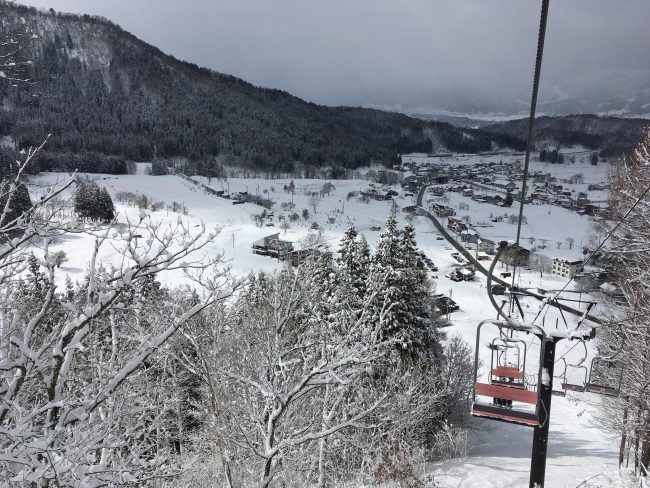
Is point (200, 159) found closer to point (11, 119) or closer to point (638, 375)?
point (11, 119)

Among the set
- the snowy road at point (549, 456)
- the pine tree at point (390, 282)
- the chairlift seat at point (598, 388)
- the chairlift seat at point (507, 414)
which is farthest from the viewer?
the pine tree at point (390, 282)

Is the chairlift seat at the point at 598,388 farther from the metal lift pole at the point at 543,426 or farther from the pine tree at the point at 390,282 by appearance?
the pine tree at the point at 390,282

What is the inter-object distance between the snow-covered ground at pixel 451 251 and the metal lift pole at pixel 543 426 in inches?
175

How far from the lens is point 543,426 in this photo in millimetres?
5137

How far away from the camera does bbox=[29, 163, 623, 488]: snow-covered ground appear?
1228 cm

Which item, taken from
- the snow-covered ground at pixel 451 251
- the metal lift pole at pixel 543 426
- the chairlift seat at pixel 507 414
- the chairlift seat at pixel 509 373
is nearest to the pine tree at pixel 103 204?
the snow-covered ground at pixel 451 251

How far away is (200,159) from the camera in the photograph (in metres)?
161

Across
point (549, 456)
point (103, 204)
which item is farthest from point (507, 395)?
point (103, 204)

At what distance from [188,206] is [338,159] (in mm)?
91620

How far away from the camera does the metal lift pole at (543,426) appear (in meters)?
4.91

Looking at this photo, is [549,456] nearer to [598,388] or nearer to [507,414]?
[598,388]

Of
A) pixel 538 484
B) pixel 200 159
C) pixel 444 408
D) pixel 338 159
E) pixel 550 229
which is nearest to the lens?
pixel 538 484

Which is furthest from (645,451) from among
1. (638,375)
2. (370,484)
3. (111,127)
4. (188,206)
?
(111,127)

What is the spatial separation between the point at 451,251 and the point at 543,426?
67.4 metres
